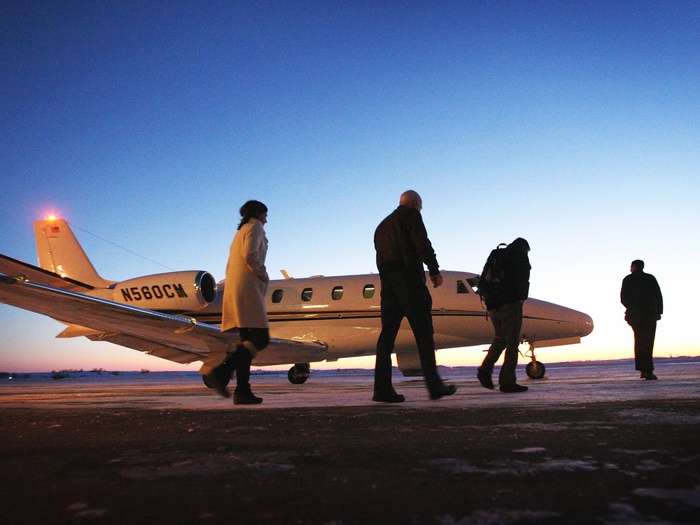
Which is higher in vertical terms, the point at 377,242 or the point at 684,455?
the point at 377,242

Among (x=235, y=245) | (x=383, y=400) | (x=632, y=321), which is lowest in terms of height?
(x=383, y=400)

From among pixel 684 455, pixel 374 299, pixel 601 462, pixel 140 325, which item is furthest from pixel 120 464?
pixel 374 299

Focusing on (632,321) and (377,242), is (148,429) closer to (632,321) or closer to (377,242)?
(377,242)

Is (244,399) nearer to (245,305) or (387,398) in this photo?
(245,305)

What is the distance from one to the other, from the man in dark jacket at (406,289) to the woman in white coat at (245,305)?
113 cm

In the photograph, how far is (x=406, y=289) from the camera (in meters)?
5.10

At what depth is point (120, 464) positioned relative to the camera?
6.60ft

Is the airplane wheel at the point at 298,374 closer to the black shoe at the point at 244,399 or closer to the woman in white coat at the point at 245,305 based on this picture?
the woman in white coat at the point at 245,305

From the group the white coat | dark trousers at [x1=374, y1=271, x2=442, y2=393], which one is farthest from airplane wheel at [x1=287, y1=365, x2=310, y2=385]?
dark trousers at [x1=374, y1=271, x2=442, y2=393]

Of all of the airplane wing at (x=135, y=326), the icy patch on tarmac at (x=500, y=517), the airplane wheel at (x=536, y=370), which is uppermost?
the airplane wing at (x=135, y=326)

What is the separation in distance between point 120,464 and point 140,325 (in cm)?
636

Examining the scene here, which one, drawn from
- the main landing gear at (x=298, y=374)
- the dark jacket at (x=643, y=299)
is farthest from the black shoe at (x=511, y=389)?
the main landing gear at (x=298, y=374)

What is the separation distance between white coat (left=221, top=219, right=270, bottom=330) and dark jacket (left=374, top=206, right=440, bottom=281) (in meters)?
1.15

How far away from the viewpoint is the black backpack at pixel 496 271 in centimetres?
669
